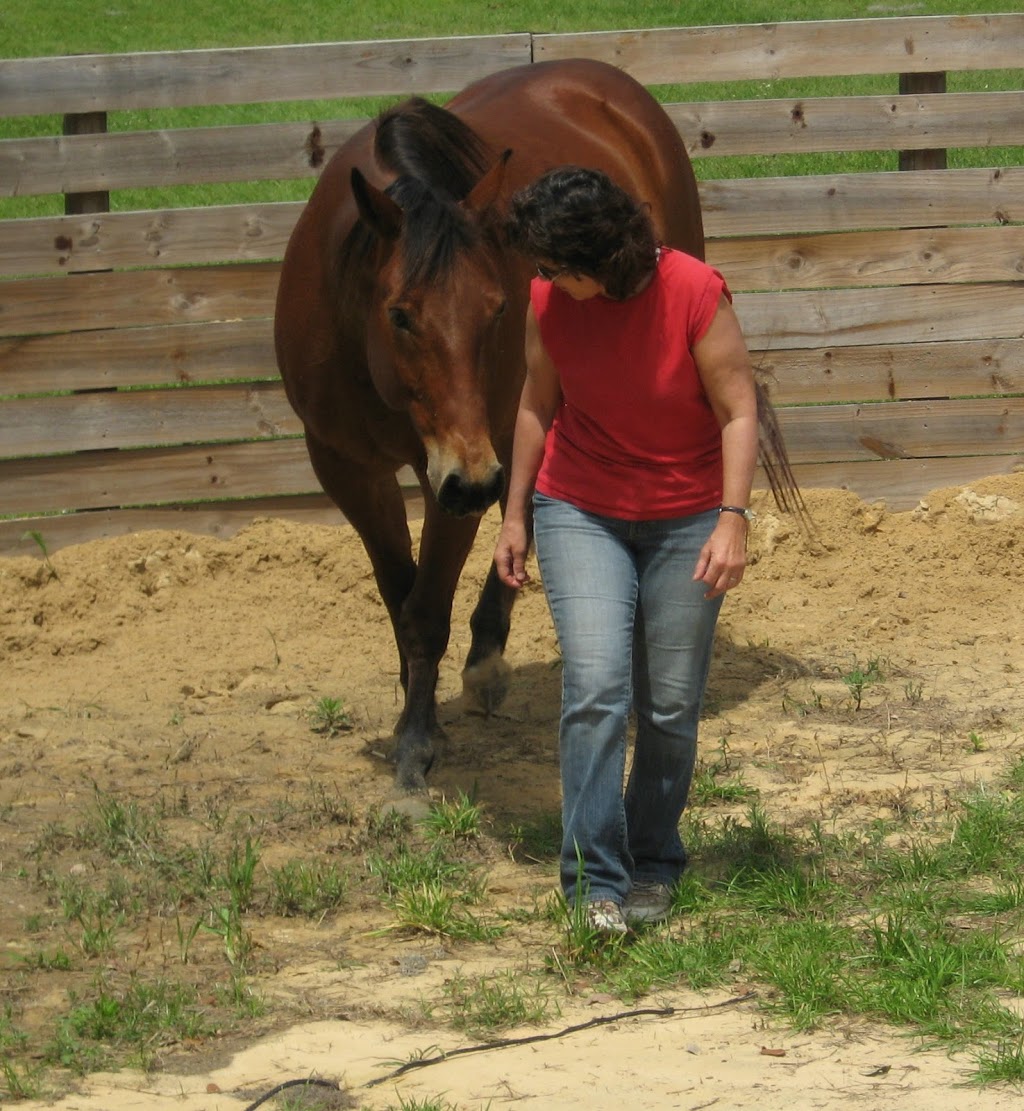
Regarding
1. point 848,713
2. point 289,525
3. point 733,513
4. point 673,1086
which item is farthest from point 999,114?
point 673,1086

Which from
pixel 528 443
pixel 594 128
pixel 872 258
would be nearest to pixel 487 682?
pixel 528 443

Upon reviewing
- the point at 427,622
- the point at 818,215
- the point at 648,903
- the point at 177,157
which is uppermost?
the point at 177,157

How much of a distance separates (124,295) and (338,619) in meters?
1.72

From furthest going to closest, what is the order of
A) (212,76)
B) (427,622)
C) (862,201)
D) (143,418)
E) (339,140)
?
(862,201) → (143,418) → (339,140) → (212,76) → (427,622)

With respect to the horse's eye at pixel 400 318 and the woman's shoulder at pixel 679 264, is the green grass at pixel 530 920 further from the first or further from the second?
the woman's shoulder at pixel 679 264

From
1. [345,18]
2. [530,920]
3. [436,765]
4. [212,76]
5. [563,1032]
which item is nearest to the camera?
[563,1032]

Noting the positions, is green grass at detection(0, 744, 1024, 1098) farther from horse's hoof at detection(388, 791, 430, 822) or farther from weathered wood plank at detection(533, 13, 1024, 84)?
weathered wood plank at detection(533, 13, 1024, 84)

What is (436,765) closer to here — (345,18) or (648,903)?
(648,903)

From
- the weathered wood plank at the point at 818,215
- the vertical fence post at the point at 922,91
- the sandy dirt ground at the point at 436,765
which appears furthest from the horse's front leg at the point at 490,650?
the vertical fence post at the point at 922,91

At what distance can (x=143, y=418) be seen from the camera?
720cm

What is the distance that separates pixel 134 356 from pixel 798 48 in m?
3.29

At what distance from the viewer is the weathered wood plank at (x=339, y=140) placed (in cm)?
704

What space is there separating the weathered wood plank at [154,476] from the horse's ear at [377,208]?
2.73 m

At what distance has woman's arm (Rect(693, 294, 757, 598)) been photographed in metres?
3.75
